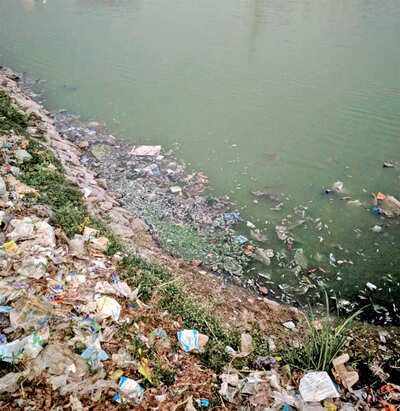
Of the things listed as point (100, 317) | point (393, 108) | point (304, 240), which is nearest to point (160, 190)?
point (304, 240)

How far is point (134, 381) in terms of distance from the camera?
201cm

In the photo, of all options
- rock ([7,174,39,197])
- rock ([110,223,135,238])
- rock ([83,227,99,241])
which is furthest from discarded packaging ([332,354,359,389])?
rock ([7,174,39,197])

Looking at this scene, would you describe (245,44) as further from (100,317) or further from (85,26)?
(100,317)

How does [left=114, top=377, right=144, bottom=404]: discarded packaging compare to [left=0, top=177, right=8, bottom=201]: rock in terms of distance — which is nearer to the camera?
[left=114, top=377, right=144, bottom=404]: discarded packaging

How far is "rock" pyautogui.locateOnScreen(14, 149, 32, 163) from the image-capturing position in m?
4.03

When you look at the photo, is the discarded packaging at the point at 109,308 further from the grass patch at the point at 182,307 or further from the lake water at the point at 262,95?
the lake water at the point at 262,95

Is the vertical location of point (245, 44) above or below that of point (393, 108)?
above

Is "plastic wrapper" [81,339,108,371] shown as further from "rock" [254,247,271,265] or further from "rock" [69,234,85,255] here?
"rock" [254,247,271,265]

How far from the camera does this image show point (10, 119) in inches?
203

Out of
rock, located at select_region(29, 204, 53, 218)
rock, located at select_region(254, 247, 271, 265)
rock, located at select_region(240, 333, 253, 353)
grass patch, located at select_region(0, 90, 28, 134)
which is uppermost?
grass patch, located at select_region(0, 90, 28, 134)

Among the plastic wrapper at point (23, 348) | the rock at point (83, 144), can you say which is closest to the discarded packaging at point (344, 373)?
the plastic wrapper at point (23, 348)

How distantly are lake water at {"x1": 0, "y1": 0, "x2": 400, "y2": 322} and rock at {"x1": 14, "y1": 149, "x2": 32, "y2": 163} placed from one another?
2684 millimetres

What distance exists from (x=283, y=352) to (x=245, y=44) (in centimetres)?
1160

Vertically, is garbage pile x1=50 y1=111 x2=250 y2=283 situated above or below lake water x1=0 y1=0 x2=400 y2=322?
below
